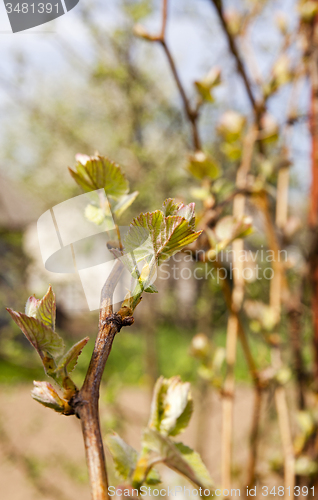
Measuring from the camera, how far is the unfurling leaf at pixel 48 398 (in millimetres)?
131

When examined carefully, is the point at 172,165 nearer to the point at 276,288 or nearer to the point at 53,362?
the point at 276,288

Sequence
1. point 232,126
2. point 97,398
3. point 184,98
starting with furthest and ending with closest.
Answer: point 232,126
point 184,98
point 97,398

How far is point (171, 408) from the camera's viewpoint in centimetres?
17

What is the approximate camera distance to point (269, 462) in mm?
594

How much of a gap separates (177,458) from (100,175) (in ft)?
0.41

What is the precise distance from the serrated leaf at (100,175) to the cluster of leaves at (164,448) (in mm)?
95

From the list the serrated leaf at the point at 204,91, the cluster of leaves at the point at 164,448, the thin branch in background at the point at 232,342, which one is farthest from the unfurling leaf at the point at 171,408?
the serrated leaf at the point at 204,91

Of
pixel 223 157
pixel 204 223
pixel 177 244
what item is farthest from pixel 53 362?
pixel 223 157

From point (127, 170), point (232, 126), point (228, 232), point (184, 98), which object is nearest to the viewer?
point (228, 232)

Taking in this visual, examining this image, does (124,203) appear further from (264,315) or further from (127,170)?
(127,170)

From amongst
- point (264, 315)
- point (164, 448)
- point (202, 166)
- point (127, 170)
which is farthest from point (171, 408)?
point (127, 170)

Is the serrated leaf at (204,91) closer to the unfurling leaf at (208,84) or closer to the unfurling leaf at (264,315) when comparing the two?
the unfurling leaf at (208,84)

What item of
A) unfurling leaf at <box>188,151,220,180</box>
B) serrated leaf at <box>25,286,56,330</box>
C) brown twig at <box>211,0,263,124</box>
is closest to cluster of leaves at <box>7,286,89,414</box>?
Answer: serrated leaf at <box>25,286,56,330</box>

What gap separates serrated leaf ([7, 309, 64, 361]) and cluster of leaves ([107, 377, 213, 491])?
0.05m
